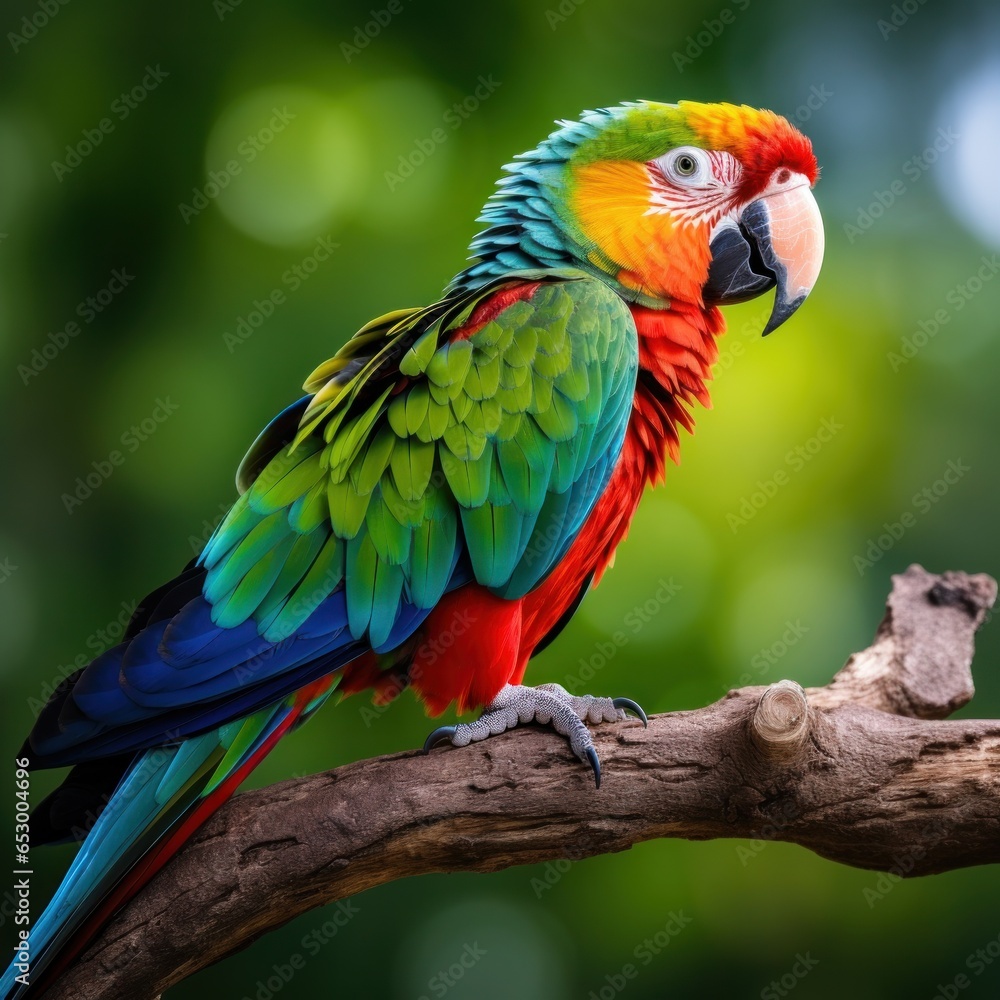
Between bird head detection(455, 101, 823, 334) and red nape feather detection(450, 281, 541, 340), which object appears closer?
red nape feather detection(450, 281, 541, 340)

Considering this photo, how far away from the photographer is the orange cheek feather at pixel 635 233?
2.41 meters

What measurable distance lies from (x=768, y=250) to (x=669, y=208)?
0.96 ft

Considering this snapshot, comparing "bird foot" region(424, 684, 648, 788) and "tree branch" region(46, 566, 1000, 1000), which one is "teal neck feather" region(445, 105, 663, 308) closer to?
"bird foot" region(424, 684, 648, 788)

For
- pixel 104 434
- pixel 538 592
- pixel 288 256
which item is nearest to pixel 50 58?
pixel 288 256

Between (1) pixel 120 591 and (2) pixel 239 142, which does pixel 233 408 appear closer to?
(1) pixel 120 591

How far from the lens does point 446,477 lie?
83.3 inches

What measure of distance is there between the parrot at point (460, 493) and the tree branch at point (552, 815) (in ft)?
0.25

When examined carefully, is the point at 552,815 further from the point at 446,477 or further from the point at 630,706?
the point at 446,477

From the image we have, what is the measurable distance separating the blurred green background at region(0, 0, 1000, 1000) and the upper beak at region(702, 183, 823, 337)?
1395 mm

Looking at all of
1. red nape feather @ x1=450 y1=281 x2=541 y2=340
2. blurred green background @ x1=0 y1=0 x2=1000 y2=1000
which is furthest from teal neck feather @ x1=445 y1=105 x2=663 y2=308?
blurred green background @ x1=0 y1=0 x2=1000 y2=1000

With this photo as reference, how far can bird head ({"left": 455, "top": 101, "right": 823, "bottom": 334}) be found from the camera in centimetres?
242

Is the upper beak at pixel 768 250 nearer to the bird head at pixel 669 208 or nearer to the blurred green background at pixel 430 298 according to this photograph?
the bird head at pixel 669 208

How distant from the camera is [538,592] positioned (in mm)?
2316

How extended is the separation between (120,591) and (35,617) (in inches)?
13.4
